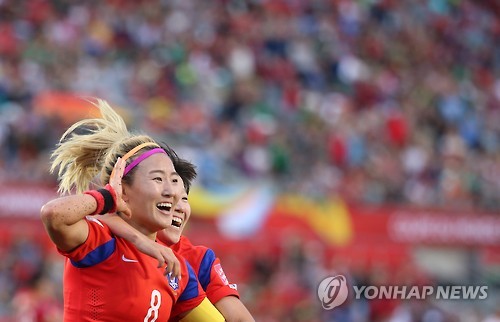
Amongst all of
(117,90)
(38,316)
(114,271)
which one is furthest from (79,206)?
(117,90)

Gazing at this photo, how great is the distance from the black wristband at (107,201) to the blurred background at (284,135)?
20.2 feet

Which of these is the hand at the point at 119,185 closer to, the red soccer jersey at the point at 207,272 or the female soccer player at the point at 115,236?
the female soccer player at the point at 115,236

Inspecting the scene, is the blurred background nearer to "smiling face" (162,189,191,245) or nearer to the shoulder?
the shoulder

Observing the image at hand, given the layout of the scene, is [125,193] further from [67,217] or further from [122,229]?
[67,217]

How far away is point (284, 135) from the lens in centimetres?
1611

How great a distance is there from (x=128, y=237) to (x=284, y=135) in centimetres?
1173

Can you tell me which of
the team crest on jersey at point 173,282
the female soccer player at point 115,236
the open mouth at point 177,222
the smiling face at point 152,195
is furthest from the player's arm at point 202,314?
the smiling face at point 152,195

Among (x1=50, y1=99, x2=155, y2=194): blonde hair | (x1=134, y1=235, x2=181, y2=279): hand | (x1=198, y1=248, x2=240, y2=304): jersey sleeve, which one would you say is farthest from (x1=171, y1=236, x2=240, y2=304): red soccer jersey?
(x1=134, y1=235, x2=181, y2=279): hand

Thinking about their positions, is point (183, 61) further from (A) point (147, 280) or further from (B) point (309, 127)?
(A) point (147, 280)

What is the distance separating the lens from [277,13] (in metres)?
19.2

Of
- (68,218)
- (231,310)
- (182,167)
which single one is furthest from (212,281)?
(68,218)

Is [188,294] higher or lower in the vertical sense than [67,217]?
higher

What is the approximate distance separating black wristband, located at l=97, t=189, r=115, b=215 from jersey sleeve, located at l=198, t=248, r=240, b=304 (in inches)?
39.2

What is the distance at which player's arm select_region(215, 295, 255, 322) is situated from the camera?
509cm
